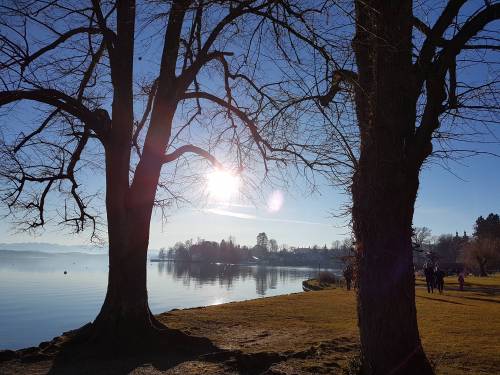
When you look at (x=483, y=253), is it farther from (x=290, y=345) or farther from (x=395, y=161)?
(x=395, y=161)

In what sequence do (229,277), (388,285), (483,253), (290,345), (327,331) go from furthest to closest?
(229,277)
(483,253)
(327,331)
(290,345)
(388,285)

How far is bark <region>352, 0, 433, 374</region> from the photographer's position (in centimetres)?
488

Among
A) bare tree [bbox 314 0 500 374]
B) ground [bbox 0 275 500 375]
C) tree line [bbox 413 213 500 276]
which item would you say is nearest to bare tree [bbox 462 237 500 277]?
tree line [bbox 413 213 500 276]

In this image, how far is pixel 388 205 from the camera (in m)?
4.98

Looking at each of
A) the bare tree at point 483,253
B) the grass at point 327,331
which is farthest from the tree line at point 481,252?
the grass at point 327,331

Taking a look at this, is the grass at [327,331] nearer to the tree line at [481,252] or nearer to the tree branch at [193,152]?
the tree branch at [193,152]

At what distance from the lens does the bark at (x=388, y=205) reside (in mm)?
4875

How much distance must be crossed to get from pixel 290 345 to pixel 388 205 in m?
4.54

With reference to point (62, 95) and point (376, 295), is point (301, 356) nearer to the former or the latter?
point (376, 295)

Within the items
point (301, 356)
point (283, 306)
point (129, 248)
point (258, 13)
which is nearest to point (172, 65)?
point (129, 248)

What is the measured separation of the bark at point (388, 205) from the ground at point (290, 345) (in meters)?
0.87

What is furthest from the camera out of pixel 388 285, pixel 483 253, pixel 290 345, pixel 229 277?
pixel 229 277

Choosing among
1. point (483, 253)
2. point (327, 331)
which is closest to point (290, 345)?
point (327, 331)

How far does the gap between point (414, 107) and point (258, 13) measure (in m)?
2.27
